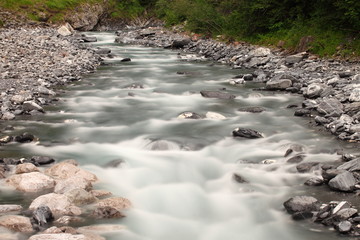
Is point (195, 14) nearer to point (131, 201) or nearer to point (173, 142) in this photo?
point (173, 142)

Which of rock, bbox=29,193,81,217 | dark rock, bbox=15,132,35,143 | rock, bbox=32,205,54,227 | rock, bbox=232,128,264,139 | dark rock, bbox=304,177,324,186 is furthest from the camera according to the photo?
rock, bbox=232,128,264,139

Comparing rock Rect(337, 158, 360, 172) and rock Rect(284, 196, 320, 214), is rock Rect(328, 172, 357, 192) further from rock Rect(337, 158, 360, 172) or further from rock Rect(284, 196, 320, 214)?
rock Rect(284, 196, 320, 214)

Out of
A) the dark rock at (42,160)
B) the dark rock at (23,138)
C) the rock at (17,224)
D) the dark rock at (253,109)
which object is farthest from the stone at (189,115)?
the rock at (17,224)

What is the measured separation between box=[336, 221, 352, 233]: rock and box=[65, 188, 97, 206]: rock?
4001 millimetres

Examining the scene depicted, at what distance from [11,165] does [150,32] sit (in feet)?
108

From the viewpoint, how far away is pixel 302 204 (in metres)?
7.08

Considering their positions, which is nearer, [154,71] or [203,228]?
[203,228]

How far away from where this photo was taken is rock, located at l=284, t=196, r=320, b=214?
6.98 meters

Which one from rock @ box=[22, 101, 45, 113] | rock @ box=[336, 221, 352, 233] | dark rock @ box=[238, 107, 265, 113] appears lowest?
dark rock @ box=[238, 107, 265, 113]

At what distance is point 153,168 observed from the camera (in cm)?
933

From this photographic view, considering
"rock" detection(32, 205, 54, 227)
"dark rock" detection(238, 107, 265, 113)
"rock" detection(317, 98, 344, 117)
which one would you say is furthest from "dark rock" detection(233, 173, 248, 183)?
"dark rock" detection(238, 107, 265, 113)

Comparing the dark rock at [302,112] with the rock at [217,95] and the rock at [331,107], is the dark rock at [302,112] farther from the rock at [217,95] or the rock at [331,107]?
the rock at [217,95]

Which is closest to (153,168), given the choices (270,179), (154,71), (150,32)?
(270,179)

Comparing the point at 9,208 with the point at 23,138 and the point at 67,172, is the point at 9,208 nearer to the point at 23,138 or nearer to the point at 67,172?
the point at 67,172
